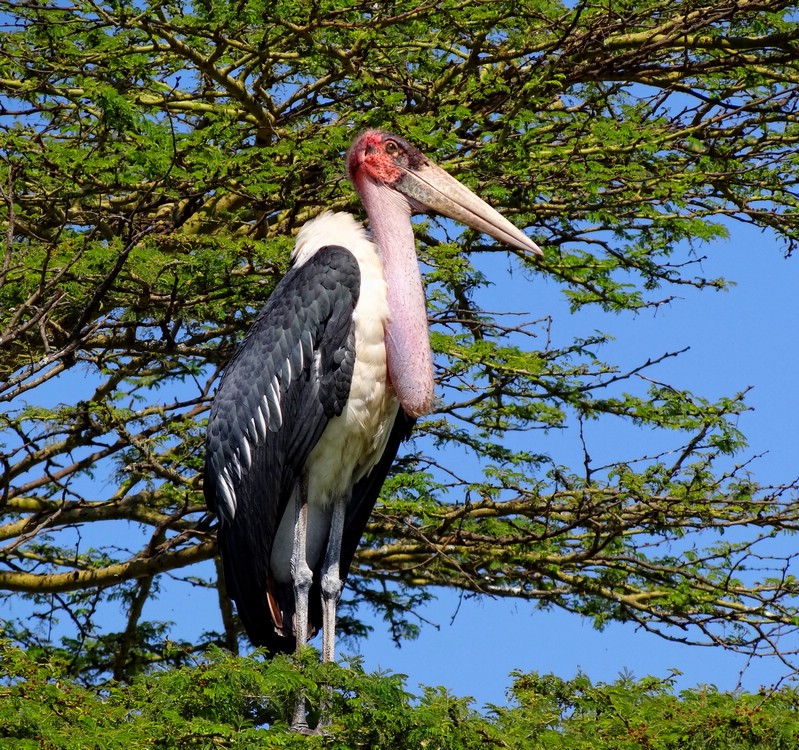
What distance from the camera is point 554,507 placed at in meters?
8.59

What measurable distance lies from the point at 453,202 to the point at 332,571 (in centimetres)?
194

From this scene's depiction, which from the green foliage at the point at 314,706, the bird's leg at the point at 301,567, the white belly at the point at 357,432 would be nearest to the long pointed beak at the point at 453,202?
the white belly at the point at 357,432

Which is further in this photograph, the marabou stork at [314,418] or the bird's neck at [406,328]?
the bird's neck at [406,328]

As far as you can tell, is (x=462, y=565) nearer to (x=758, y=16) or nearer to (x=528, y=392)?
(x=528, y=392)

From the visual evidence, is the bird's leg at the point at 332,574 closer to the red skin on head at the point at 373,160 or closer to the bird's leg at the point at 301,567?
the bird's leg at the point at 301,567

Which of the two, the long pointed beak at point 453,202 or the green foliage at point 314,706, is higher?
the long pointed beak at point 453,202

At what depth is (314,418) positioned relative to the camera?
19.3 feet

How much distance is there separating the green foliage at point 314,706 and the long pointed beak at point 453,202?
240 cm

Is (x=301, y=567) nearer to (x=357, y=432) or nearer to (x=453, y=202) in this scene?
(x=357, y=432)

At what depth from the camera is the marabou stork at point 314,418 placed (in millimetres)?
5895

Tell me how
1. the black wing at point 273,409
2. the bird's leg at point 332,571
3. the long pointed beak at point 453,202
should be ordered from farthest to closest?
the long pointed beak at point 453,202
the bird's leg at point 332,571
the black wing at point 273,409

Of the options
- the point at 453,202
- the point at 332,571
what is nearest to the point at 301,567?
the point at 332,571

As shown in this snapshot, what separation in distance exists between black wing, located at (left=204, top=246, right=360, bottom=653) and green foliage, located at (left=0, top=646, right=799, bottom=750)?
1161 millimetres

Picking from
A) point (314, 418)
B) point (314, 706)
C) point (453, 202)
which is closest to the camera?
point (314, 706)
